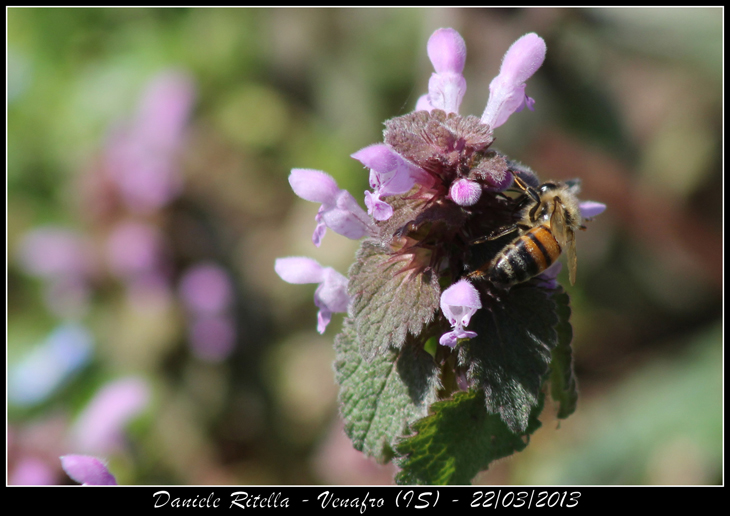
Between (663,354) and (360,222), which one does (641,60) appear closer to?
(663,354)

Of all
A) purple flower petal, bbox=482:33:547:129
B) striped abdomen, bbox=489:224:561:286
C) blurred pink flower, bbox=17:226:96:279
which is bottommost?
blurred pink flower, bbox=17:226:96:279

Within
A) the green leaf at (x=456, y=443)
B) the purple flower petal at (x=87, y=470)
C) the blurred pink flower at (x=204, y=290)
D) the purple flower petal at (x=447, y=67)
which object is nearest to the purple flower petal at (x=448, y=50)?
the purple flower petal at (x=447, y=67)

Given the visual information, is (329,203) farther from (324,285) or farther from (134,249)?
(134,249)

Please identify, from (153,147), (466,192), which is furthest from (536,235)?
(153,147)

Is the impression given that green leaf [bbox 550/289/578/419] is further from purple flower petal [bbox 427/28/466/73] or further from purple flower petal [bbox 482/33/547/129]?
purple flower petal [bbox 427/28/466/73]

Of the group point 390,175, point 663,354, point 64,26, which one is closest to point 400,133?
point 390,175

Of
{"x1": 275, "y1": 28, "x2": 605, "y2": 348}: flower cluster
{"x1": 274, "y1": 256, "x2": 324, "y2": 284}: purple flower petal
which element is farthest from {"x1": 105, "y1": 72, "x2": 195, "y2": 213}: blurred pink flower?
{"x1": 275, "y1": 28, "x2": 605, "y2": 348}: flower cluster
